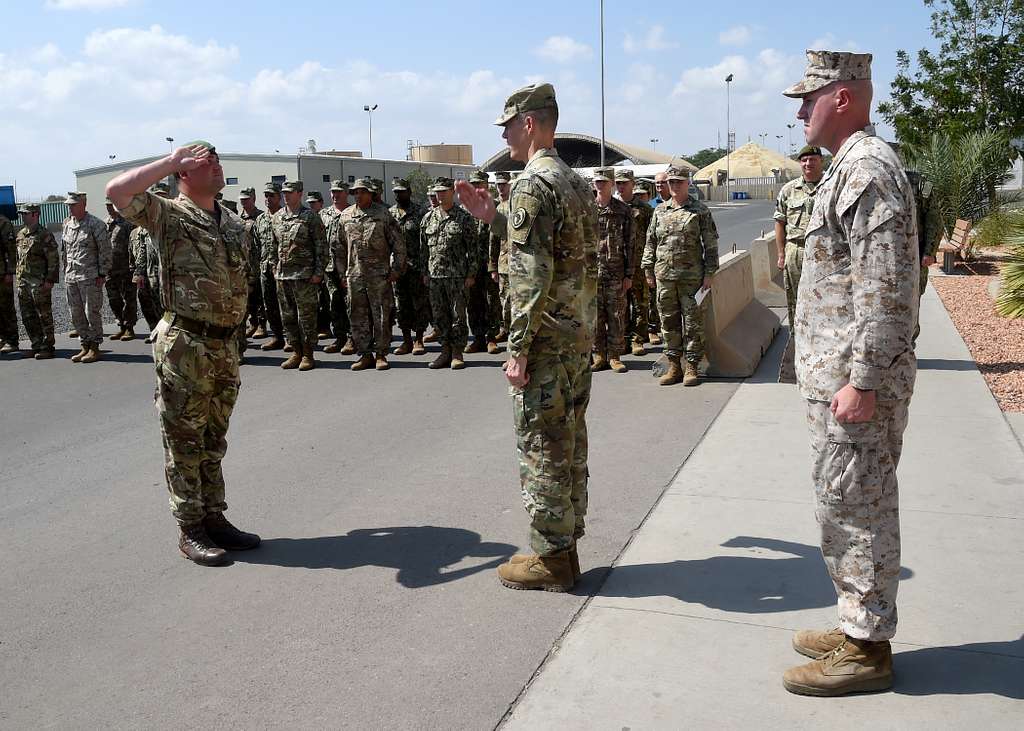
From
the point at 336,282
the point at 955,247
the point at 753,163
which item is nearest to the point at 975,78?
the point at 955,247

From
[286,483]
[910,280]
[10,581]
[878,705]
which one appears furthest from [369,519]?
[910,280]

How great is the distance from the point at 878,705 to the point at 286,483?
4.18m

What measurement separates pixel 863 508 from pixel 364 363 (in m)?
7.95

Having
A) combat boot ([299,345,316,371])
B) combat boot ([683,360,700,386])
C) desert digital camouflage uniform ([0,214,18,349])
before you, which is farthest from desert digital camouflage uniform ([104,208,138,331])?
combat boot ([683,360,700,386])

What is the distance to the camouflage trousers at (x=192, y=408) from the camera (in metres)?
4.86

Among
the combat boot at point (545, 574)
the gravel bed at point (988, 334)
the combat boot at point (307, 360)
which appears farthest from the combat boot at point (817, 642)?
the combat boot at point (307, 360)

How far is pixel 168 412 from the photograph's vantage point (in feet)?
16.1

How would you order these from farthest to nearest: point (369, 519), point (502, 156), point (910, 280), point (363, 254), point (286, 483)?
1. point (502, 156)
2. point (363, 254)
3. point (286, 483)
4. point (369, 519)
5. point (910, 280)

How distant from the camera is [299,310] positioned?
10.9 meters

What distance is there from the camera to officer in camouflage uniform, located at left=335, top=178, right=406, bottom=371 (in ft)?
35.1

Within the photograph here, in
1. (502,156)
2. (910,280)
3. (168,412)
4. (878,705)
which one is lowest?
(878,705)

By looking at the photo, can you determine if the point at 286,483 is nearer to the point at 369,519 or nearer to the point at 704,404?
the point at 369,519

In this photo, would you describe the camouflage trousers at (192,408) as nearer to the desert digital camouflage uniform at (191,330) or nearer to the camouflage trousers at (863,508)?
the desert digital camouflage uniform at (191,330)

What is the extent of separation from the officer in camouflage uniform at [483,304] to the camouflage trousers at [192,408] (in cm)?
654
